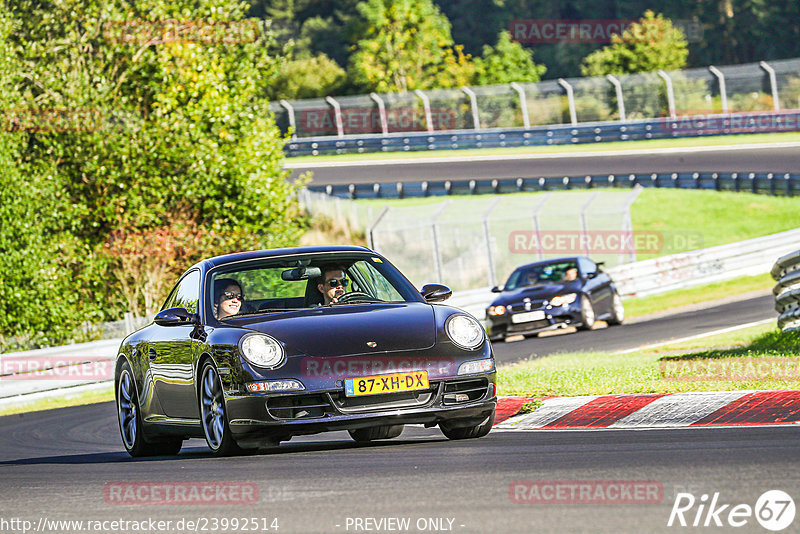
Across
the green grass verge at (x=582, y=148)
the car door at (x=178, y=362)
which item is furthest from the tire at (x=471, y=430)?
the green grass verge at (x=582, y=148)

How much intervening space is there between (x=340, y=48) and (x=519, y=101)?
144ft

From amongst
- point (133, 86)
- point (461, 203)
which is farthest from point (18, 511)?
point (461, 203)

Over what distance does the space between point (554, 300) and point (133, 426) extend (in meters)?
13.1

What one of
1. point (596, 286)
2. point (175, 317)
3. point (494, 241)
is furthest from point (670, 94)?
point (175, 317)

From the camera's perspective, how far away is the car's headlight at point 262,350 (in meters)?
8.26

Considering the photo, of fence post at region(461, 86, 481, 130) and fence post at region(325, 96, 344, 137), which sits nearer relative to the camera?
fence post at region(461, 86, 481, 130)

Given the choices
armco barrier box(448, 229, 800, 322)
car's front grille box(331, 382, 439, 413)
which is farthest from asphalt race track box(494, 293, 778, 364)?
car's front grille box(331, 382, 439, 413)

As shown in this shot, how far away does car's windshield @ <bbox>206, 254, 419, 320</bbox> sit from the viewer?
30.6 ft

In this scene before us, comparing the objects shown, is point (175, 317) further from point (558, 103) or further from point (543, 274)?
point (558, 103)

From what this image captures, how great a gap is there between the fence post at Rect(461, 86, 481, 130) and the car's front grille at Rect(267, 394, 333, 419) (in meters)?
43.7

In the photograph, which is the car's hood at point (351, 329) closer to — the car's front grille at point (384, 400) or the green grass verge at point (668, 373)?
the car's front grille at point (384, 400)

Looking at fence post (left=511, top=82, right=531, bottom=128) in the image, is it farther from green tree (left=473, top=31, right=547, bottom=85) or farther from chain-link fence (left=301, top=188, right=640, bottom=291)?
green tree (left=473, top=31, right=547, bottom=85)

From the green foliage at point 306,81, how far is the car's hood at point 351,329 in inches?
2652

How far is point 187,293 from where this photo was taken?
32.6 feet
